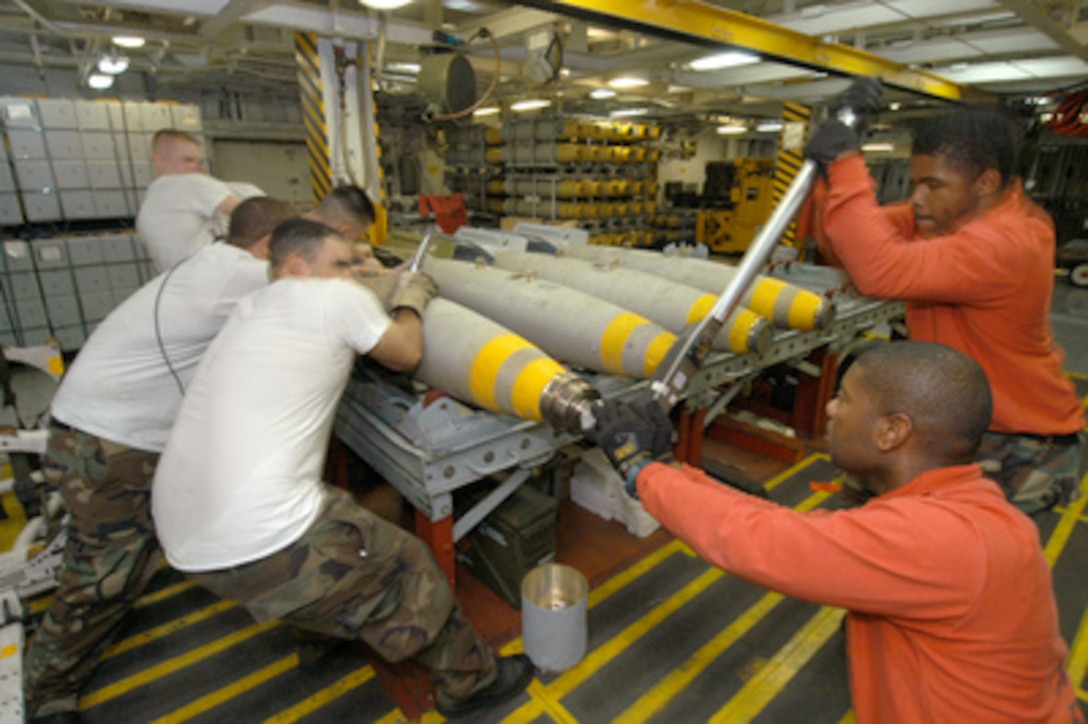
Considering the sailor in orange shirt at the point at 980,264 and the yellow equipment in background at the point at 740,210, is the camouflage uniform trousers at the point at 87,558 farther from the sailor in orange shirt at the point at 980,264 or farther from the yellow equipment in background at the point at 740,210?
the yellow equipment in background at the point at 740,210

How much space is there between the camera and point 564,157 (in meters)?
9.83

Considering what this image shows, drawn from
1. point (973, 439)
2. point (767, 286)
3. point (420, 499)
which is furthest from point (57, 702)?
point (767, 286)

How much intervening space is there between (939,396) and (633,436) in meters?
0.74

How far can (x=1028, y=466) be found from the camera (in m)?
2.23

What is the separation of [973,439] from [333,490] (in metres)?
2.10

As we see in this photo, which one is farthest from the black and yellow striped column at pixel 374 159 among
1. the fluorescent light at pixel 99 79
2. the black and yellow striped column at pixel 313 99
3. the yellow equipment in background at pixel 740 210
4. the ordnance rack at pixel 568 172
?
the yellow equipment in background at pixel 740 210

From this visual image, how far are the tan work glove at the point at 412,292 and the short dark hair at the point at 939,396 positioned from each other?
1.77 meters

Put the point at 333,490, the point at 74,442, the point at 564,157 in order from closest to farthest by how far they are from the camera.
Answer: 1. the point at 333,490
2. the point at 74,442
3. the point at 564,157

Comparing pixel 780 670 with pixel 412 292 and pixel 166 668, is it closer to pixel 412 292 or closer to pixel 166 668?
pixel 412 292

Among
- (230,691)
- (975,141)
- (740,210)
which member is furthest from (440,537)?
(740,210)

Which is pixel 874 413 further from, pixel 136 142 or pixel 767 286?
pixel 136 142

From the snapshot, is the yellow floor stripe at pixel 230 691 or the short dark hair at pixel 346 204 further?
the short dark hair at pixel 346 204

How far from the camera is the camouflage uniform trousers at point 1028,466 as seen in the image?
223 cm

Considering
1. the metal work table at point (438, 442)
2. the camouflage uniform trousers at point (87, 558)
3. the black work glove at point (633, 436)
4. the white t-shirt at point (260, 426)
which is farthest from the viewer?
the camouflage uniform trousers at point (87, 558)
